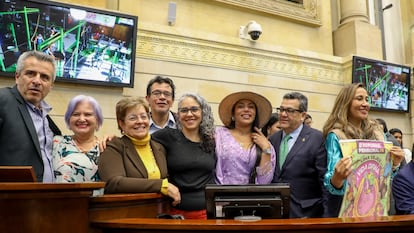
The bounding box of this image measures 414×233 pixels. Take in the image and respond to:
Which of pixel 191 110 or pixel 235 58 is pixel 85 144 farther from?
pixel 235 58

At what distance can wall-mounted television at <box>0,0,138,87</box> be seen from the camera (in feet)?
14.1

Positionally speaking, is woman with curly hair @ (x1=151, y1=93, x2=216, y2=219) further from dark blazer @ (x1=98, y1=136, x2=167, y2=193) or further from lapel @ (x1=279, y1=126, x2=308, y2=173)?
lapel @ (x1=279, y1=126, x2=308, y2=173)

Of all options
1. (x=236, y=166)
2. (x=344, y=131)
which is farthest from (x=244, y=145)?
(x=344, y=131)

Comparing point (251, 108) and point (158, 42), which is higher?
point (158, 42)

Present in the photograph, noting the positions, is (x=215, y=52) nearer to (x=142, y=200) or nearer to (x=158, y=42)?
(x=158, y=42)

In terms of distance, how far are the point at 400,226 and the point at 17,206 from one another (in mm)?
1437

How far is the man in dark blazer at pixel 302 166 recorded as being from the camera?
254 cm

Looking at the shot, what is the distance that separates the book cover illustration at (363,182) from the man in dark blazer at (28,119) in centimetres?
158

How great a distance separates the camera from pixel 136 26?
5.06 m

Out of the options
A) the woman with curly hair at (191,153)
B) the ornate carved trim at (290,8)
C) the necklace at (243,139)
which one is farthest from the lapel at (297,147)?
the ornate carved trim at (290,8)

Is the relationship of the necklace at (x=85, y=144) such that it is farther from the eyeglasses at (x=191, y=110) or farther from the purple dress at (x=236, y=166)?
the purple dress at (x=236, y=166)

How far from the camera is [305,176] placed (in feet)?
8.63

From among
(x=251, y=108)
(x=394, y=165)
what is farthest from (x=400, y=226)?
(x=251, y=108)

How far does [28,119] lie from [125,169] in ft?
1.87
